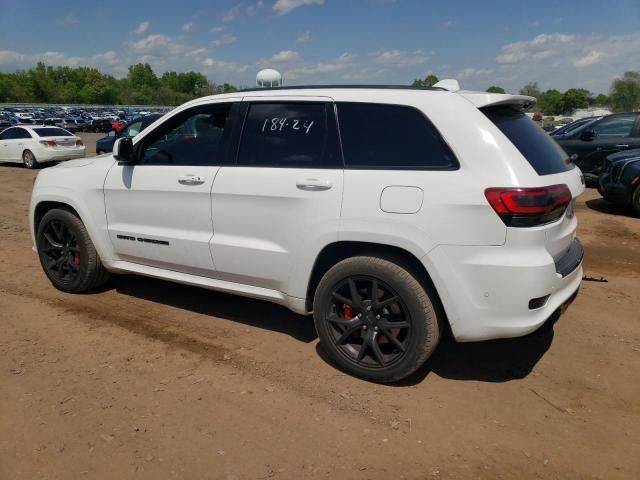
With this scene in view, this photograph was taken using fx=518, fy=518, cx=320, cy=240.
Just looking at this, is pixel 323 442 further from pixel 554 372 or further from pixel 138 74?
pixel 138 74

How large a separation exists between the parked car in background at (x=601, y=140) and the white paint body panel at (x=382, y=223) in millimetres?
8528

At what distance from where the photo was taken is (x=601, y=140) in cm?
1088

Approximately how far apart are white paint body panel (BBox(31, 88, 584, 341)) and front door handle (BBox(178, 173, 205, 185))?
38mm

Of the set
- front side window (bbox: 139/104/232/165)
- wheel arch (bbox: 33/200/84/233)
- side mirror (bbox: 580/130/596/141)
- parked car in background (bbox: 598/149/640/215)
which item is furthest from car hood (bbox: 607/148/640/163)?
wheel arch (bbox: 33/200/84/233)

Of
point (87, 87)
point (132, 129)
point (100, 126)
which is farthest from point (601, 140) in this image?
point (87, 87)

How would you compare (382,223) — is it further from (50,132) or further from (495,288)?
(50,132)

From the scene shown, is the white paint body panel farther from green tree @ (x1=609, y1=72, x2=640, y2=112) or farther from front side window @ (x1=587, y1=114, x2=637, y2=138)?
green tree @ (x1=609, y1=72, x2=640, y2=112)

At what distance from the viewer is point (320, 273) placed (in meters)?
3.61

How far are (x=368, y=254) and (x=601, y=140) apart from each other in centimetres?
967

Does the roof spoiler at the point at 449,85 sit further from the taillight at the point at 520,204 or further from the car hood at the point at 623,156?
the car hood at the point at 623,156

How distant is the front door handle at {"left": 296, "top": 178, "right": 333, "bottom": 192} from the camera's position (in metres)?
3.32

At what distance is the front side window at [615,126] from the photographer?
35.1ft

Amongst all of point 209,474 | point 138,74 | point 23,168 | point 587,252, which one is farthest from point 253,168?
point 138,74

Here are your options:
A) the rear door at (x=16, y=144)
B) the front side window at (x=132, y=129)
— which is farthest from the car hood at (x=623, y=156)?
the rear door at (x=16, y=144)
